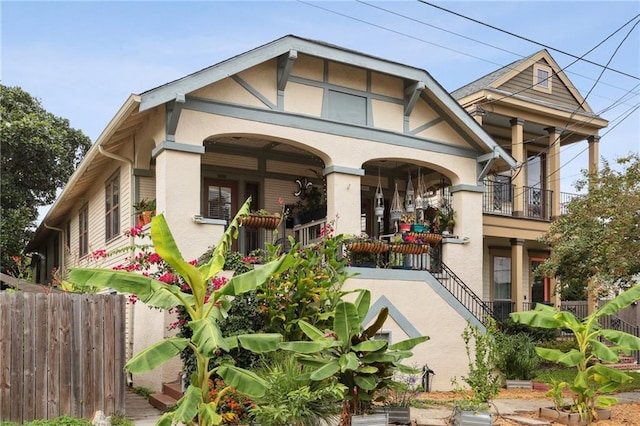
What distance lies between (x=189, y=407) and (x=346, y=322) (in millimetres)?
2348

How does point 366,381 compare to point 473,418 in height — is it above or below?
above

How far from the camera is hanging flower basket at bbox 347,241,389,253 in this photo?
44.8 feet

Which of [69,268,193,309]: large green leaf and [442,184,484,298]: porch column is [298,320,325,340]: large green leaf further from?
[442,184,484,298]: porch column

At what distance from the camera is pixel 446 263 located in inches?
632

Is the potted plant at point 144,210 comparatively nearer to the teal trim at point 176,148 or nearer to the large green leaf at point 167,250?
the teal trim at point 176,148

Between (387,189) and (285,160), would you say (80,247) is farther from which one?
(387,189)

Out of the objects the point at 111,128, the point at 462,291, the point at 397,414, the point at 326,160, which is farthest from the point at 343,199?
the point at 397,414

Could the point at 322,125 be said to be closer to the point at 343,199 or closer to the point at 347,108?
the point at 347,108

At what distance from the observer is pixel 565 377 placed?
16219mm

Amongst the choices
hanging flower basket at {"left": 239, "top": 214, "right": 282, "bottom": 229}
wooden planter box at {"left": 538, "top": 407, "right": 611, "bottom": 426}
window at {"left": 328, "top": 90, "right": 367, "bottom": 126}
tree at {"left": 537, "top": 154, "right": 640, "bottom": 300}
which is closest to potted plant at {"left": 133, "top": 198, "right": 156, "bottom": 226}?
hanging flower basket at {"left": 239, "top": 214, "right": 282, "bottom": 229}

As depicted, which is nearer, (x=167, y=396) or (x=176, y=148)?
(x=167, y=396)

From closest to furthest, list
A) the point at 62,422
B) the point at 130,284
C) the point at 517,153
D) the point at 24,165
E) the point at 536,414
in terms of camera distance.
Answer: the point at 130,284, the point at 62,422, the point at 536,414, the point at 517,153, the point at 24,165

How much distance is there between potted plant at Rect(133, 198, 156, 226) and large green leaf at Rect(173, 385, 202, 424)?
6.25 meters

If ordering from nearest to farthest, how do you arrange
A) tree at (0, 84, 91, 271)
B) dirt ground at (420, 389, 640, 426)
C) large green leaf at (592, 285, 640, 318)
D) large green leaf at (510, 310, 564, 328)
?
1. dirt ground at (420, 389, 640, 426)
2. large green leaf at (510, 310, 564, 328)
3. large green leaf at (592, 285, 640, 318)
4. tree at (0, 84, 91, 271)
